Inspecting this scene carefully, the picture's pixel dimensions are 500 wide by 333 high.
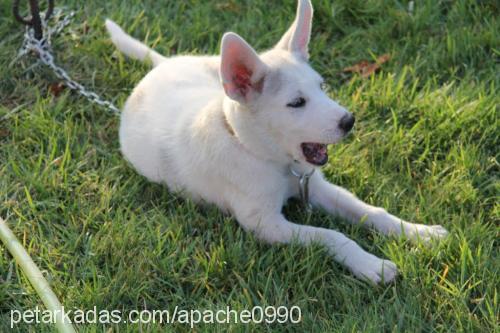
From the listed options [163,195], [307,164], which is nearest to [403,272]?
[307,164]

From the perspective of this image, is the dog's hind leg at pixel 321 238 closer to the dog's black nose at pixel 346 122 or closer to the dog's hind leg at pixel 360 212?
the dog's hind leg at pixel 360 212

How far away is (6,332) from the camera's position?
3.22m

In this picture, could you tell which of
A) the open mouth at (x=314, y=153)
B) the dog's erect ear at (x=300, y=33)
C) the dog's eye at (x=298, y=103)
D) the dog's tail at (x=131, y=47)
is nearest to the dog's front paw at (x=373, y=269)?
the open mouth at (x=314, y=153)

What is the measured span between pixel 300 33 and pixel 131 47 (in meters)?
1.58

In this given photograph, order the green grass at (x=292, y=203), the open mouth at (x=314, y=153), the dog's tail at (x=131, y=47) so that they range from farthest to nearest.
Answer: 1. the dog's tail at (x=131, y=47)
2. the open mouth at (x=314, y=153)
3. the green grass at (x=292, y=203)

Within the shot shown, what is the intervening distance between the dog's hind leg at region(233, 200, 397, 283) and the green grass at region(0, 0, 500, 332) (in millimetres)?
48

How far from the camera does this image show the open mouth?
11.6ft

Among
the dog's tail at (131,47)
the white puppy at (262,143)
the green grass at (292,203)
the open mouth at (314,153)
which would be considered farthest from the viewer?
the dog's tail at (131,47)

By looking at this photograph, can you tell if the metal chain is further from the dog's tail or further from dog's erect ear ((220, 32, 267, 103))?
dog's erect ear ((220, 32, 267, 103))

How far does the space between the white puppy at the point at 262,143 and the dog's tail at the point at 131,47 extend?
730mm

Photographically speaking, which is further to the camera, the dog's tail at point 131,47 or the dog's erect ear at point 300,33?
the dog's tail at point 131,47

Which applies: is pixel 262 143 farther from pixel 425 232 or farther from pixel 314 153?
pixel 425 232

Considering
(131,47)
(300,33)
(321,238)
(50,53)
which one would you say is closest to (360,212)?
(321,238)

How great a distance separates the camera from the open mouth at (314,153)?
139 inches
